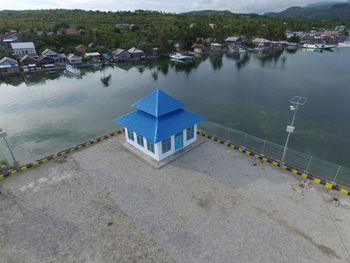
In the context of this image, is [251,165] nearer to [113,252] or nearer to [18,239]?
[113,252]

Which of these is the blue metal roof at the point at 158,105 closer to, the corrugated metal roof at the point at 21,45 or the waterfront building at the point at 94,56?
the waterfront building at the point at 94,56

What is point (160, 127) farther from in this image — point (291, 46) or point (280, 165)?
point (291, 46)

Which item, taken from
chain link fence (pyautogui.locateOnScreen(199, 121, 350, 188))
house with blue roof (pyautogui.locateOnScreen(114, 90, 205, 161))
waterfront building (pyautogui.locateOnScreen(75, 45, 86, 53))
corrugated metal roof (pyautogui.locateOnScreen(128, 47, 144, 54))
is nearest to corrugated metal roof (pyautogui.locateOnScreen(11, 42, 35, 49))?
waterfront building (pyautogui.locateOnScreen(75, 45, 86, 53))

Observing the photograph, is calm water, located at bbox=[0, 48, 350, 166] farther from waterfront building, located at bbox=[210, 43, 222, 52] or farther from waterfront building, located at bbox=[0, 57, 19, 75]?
waterfront building, located at bbox=[210, 43, 222, 52]

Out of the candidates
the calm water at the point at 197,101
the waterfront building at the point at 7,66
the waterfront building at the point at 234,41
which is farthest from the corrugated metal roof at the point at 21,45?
the waterfront building at the point at 234,41

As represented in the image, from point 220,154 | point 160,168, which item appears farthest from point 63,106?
point 220,154

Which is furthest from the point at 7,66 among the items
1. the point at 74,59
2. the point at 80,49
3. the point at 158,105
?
the point at 158,105
